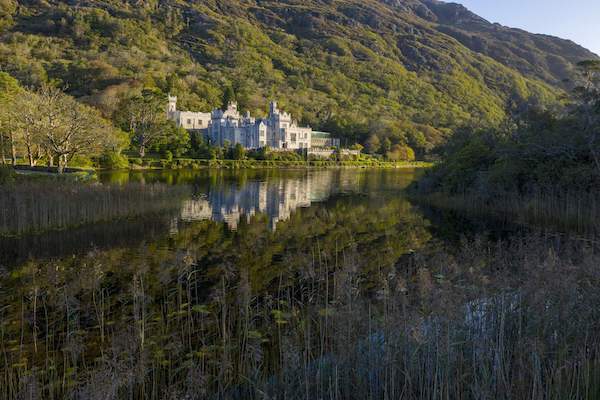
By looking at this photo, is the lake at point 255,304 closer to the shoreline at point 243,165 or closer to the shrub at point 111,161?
the shoreline at point 243,165

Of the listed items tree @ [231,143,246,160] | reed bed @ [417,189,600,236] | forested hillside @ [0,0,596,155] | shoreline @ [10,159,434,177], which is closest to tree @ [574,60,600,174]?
reed bed @ [417,189,600,236]

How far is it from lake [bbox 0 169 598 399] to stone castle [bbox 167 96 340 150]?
220 feet

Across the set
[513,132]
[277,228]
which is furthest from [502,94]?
[277,228]

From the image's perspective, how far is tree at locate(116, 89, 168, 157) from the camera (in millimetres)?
68125

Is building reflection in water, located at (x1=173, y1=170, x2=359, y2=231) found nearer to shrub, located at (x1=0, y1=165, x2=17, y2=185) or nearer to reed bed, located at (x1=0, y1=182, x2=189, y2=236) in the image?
reed bed, located at (x1=0, y1=182, x2=189, y2=236)

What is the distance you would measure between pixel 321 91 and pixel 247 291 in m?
161

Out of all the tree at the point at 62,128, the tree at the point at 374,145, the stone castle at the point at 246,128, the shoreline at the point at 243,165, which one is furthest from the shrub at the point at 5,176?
the tree at the point at 374,145

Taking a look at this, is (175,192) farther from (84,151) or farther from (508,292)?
(508,292)

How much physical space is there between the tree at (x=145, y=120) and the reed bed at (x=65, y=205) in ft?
155

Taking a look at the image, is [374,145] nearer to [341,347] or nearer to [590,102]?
[590,102]

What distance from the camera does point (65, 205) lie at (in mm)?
17734

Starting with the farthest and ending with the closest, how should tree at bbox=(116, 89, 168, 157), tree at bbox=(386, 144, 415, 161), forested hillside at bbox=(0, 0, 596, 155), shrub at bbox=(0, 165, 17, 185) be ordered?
tree at bbox=(386, 144, 415, 161) → forested hillside at bbox=(0, 0, 596, 155) → tree at bbox=(116, 89, 168, 157) → shrub at bbox=(0, 165, 17, 185)

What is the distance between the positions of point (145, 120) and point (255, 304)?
213 feet

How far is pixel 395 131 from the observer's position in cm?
10531
